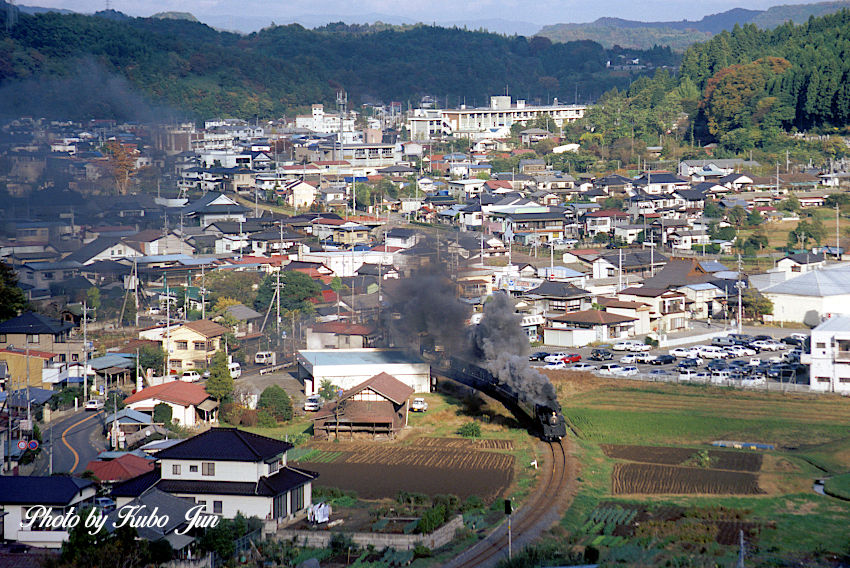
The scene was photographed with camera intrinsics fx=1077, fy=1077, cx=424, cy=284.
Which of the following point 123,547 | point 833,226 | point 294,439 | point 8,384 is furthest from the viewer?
point 833,226

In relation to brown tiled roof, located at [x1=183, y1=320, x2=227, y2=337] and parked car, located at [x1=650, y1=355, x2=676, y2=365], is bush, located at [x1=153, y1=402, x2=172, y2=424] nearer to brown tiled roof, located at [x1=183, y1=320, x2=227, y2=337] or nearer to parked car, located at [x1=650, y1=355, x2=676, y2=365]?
brown tiled roof, located at [x1=183, y1=320, x2=227, y2=337]

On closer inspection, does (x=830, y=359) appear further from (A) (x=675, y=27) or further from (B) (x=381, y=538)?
(A) (x=675, y=27)

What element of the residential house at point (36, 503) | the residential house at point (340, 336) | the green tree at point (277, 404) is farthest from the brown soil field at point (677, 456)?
the residential house at point (36, 503)

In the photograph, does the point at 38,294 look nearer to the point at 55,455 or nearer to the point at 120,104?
the point at 120,104

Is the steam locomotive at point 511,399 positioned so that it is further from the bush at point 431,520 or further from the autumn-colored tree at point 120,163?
the autumn-colored tree at point 120,163

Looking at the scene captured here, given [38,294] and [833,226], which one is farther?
[833,226]

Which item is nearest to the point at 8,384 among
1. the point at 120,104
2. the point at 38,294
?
the point at 38,294
